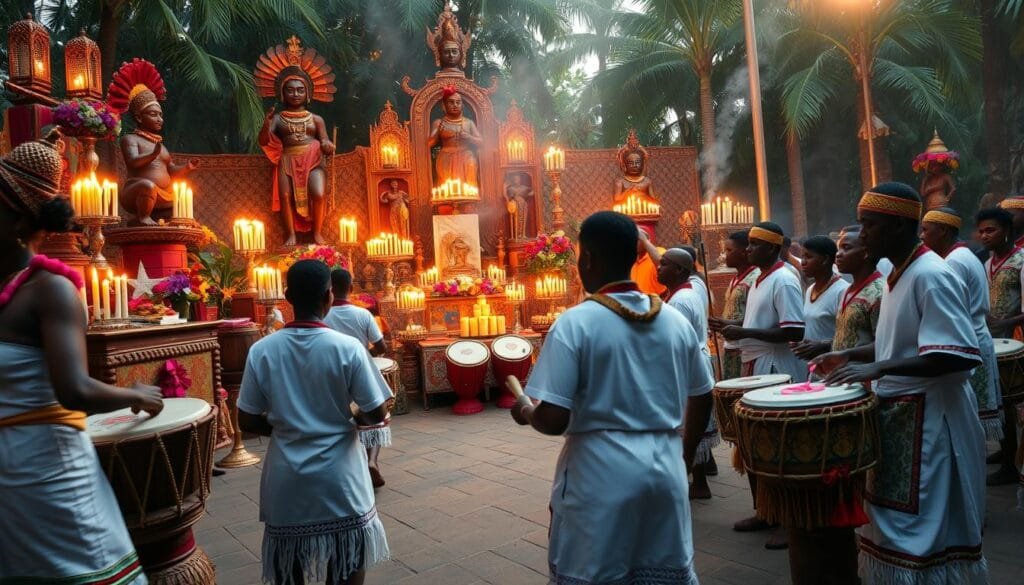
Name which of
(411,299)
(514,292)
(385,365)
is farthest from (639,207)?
(385,365)

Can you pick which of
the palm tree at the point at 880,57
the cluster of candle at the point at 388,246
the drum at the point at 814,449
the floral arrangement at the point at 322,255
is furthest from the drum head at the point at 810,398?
the palm tree at the point at 880,57

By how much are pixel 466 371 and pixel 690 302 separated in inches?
187

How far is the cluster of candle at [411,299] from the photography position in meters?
10.0

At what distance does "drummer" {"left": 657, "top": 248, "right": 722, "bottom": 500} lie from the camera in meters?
4.68

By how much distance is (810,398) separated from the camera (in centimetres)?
299

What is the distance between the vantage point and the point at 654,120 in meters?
22.6

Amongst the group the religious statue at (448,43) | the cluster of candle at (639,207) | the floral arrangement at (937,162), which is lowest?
the cluster of candle at (639,207)

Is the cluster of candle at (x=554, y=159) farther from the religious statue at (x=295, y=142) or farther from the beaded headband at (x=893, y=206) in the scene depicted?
the beaded headband at (x=893, y=206)

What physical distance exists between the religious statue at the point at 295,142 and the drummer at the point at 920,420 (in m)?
10.6

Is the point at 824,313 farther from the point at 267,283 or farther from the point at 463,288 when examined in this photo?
the point at 463,288

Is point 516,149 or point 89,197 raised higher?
point 516,149

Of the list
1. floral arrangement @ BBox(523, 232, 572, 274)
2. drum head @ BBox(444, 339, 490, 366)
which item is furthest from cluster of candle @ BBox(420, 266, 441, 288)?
drum head @ BBox(444, 339, 490, 366)

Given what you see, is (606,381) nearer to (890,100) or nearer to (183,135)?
(183,135)

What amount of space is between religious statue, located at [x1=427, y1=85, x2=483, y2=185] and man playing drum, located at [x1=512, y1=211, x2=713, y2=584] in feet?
34.8
